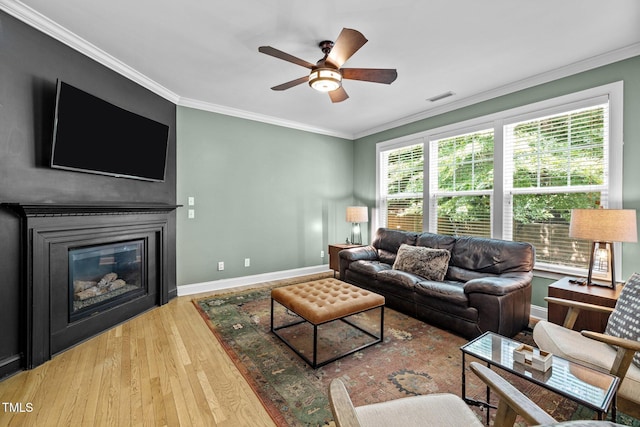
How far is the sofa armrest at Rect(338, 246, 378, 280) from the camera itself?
13.8ft

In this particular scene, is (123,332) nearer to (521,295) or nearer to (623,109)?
(521,295)

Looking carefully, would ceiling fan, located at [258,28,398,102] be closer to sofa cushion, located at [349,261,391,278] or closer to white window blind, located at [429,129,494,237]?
white window blind, located at [429,129,494,237]

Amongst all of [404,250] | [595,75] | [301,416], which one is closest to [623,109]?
[595,75]

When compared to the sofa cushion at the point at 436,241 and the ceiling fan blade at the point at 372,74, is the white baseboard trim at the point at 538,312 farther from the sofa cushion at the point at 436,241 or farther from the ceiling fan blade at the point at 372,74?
the ceiling fan blade at the point at 372,74

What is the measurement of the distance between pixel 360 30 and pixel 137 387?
127 inches

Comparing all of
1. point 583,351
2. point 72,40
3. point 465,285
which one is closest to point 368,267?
point 465,285

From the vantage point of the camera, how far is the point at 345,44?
2.10 metres

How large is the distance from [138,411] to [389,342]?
1.97 meters

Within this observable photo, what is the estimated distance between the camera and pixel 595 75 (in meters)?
2.87

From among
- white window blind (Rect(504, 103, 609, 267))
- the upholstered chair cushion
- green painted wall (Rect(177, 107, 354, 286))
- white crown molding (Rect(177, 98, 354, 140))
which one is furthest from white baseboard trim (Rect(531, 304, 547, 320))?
white crown molding (Rect(177, 98, 354, 140))

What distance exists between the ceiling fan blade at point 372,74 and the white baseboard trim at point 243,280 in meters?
3.30

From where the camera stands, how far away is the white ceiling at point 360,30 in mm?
2146

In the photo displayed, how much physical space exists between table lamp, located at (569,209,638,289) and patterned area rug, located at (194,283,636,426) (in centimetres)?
108

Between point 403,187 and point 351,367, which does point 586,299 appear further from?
point 403,187
